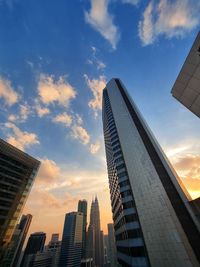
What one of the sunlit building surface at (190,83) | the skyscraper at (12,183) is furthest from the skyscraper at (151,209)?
the skyscraper at (12,183)

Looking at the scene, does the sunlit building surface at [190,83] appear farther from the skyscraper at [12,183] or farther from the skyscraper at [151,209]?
the skyscraper at [12,183]

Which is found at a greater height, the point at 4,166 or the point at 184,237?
the point at 4,166

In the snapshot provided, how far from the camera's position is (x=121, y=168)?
155 ft

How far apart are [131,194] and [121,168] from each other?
32.4 feet

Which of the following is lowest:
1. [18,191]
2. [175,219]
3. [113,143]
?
[175,219]

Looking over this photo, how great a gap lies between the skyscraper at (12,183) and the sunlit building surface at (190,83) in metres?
53.6

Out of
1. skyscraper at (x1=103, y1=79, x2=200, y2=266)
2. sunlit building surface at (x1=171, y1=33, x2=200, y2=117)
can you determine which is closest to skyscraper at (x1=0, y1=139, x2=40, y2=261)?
skyscraper at (x1=103, y1=79, x2=200, y2=266)

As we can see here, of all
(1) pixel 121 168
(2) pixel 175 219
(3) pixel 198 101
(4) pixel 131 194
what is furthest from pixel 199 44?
(1) pixel 121 168

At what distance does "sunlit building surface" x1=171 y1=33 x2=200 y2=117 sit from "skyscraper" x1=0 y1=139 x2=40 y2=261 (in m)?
53.6

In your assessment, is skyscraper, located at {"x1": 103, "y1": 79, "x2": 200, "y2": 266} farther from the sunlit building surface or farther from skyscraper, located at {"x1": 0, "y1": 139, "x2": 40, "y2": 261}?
skyscraper, located at {"x1": 0, "y1": 139, "x2": 40, "y2": 261}

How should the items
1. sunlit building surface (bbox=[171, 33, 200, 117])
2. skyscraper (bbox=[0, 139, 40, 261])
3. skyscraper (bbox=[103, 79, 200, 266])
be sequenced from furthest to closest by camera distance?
skyscraper (bbox=[0, 139, 40, 261])
skyscraper (bbox=[103, 79, 200, 266])
sunlit building surface (bbox=[171, 33, 200, 117])

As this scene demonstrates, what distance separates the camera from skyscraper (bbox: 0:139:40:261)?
40.3 metres

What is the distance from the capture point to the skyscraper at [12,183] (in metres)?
40.3

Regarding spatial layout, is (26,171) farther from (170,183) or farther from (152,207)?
(170,183)
